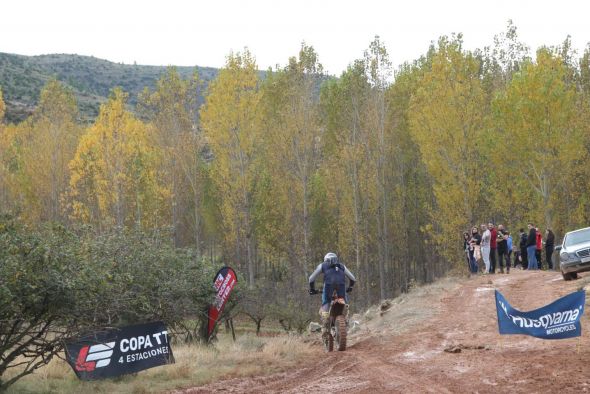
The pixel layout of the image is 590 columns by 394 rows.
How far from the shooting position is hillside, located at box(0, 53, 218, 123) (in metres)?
103

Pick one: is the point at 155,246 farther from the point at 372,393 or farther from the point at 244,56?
the point at 244,56

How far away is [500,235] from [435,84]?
9.45 m

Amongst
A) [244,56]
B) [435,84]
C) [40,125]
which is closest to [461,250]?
[435,84]

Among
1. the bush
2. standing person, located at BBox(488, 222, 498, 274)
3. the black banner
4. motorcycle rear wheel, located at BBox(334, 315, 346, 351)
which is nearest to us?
the bush

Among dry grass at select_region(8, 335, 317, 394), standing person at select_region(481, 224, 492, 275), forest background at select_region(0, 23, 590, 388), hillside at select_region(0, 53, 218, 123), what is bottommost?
dry grass at select_region(8, 335, 317, 394)

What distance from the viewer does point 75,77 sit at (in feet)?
478

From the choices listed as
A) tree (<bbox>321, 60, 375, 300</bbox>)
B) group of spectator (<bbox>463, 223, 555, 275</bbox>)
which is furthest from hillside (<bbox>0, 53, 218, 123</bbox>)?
group of spectator (<bbox>463, 223, 555, 275</bbox>)

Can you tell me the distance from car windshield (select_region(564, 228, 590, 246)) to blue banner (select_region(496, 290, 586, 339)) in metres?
10.2

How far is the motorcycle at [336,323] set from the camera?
39.3ft

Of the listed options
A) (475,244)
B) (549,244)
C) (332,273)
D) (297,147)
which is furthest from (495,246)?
(297,147)

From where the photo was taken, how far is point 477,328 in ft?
42.9

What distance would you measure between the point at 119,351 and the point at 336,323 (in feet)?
12.7

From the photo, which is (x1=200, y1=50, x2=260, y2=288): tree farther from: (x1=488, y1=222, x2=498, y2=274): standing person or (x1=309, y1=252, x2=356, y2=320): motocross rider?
(x1=309, y1=252, x2=356, y2=320): motocross rider

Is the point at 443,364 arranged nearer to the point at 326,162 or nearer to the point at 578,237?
the point at 578,237
